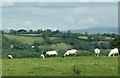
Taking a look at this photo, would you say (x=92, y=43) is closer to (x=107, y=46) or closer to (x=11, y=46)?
(x=107, y=46)

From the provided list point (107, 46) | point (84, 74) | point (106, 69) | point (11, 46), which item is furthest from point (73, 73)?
point (11, 46)

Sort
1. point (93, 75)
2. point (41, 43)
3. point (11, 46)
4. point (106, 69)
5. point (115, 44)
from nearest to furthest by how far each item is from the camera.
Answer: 1. point (93, 75)
2. point (106, 69)
3. point (115, 44)
4. point (11, 46)
5. point (41, 43)

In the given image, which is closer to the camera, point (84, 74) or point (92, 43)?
point (84, 74)

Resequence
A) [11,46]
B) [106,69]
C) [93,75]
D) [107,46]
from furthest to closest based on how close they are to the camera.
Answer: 1. [11,46]
2. [107,46]
3. [106,69]
4. [93,75]

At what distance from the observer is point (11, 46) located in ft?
541

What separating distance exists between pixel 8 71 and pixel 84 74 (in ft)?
17.7

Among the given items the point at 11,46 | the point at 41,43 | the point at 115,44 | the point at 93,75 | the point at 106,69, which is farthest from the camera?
the point at 41,43

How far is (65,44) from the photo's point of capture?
176125mm

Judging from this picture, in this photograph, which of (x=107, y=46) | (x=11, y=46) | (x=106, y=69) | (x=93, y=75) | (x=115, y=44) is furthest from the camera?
(x=11, y=46)

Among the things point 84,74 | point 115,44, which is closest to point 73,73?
point 84,74

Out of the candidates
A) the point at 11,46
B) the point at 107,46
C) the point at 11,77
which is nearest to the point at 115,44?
the point at 11,77

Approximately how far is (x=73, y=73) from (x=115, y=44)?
5088cm

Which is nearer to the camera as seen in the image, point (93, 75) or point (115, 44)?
point (93, 75)

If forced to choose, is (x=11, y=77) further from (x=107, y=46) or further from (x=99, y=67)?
(x=107, y=46)
